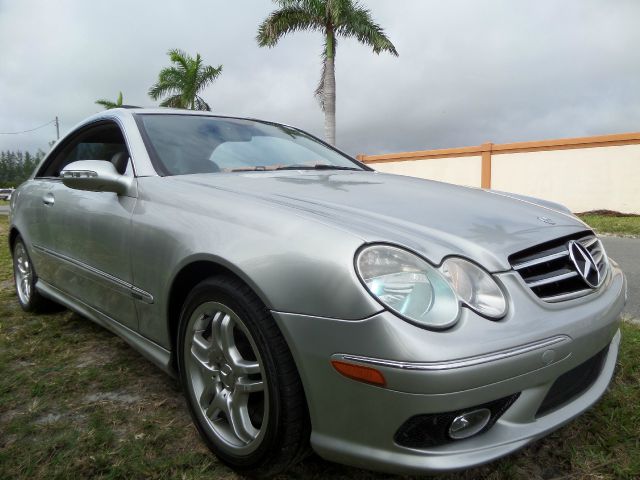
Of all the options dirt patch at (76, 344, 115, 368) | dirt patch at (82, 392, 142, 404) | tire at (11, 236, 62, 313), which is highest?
tire at (11, 236, 62, 313)

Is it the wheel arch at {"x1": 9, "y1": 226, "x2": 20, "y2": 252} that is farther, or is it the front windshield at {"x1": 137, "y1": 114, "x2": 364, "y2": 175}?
the wheel arch at {"x1": 9, "y1": 226, "x2": 20, "y2": 252}

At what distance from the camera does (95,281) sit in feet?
7.87

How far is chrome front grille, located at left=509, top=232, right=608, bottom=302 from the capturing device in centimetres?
149

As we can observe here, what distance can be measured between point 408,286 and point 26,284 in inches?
131

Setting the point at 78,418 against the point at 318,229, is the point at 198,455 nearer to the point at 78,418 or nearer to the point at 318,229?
the point at 78,418

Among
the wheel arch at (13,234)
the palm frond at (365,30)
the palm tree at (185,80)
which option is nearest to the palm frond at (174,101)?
the palm tree at (185,80)

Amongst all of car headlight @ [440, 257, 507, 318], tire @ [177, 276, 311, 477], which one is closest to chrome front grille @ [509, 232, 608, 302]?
car headlight @ [440, 257, 507, 318]

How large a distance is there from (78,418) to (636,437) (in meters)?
2.18

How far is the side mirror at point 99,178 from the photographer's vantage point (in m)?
2.17

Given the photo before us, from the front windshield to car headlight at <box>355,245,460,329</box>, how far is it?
119 centimetres

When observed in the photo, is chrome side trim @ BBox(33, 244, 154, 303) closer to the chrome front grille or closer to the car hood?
the car hood

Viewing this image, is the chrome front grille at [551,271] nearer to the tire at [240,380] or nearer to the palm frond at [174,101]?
the tire at [240,380]

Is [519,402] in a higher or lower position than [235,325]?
lower

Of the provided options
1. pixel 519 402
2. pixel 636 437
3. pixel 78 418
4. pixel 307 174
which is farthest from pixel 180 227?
pixel 636 437
